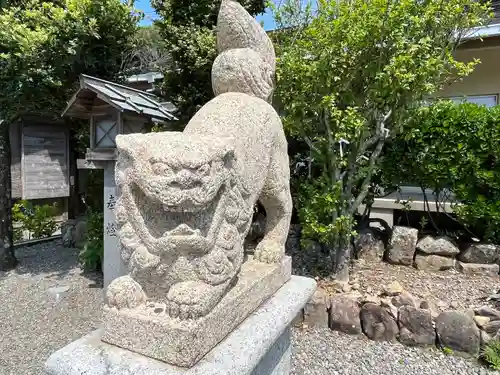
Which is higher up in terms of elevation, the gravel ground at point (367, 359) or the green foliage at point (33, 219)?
the green foliage at point (33, 219)

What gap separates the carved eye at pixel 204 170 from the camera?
124 centimetres

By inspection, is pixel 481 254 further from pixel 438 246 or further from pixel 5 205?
pixel 5 205

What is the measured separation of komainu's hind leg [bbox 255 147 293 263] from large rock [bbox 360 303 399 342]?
1.50 meters

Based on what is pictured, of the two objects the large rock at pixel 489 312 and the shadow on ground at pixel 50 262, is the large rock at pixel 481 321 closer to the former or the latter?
the large rock at pixel 489 312

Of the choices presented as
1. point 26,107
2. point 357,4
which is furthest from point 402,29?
point 26,107

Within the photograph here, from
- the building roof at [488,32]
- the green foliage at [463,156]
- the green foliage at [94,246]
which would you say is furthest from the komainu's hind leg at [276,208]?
the building roof at [488,32]

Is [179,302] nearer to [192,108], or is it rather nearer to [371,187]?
[192,108]

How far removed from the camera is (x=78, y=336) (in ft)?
10.3

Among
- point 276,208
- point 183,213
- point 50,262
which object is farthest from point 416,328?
point 50,262

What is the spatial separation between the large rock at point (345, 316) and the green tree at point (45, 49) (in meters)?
4.00

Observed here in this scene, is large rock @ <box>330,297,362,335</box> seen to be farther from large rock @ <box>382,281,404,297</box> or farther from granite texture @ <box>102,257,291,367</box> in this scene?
granite texture @ <box>102,257,291,367</box>

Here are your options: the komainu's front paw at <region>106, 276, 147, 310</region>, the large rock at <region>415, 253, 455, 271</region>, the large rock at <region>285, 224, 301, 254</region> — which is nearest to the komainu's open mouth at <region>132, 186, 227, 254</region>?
the komainu's front paw at <region>106, 276, 147, 310</region>

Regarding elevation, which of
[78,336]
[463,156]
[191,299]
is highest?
[463,156]

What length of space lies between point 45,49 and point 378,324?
14.9 feet
